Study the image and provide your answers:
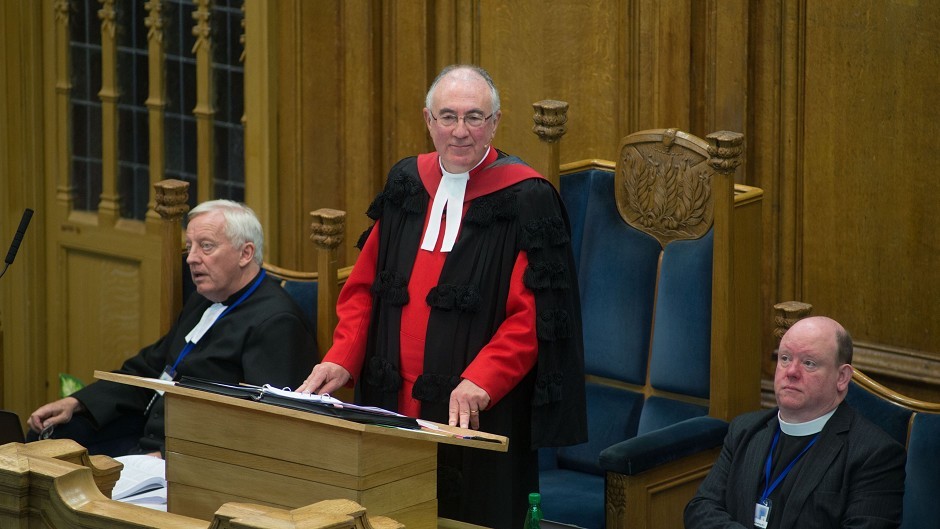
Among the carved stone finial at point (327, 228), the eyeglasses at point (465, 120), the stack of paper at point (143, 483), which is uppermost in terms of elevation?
the eyeglasses at point (465, 120)

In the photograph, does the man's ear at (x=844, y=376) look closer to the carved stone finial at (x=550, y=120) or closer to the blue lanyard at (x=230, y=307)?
the carved stone finial at (x=550, y=120)

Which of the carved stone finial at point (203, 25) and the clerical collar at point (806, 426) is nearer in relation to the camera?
the clerical collar at point (806, 426)

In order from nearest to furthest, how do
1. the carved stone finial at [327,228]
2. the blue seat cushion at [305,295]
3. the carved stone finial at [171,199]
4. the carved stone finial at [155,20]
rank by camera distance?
the carved stone finial at [327,228]
the blue seat cushion at [305,295]
the carved stone finial at [171,199]
the carved stone finial at [155,20]

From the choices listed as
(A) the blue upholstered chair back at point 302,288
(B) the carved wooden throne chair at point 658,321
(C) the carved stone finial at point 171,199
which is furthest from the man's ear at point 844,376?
(C) the carved stone finial at point 171,199

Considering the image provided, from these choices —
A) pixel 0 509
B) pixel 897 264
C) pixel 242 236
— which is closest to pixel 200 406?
pixel 0 509

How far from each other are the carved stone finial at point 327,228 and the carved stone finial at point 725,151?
109 centimetres

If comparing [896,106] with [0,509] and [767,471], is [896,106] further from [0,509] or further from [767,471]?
[0,509]

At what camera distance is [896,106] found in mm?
4469

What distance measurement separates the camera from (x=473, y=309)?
3.69 meters

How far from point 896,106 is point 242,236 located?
6.41 ft

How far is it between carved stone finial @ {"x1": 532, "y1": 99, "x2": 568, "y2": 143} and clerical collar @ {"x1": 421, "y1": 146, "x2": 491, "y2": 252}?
2.41 feet

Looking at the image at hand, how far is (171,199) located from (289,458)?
1.95m

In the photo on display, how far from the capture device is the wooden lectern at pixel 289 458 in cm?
285

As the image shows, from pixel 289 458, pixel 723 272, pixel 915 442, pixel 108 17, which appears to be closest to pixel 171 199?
pixel 723 272
